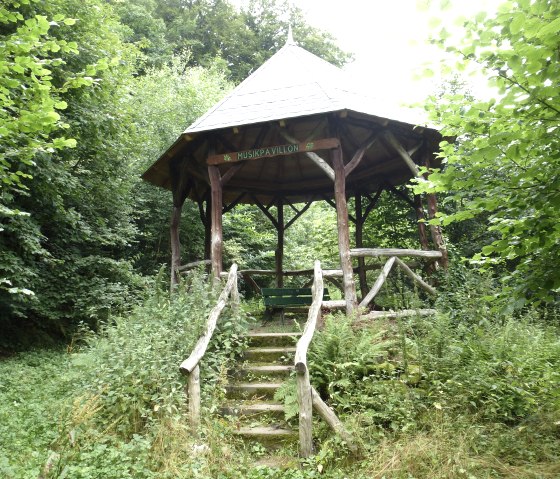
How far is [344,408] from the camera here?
469 centimetres

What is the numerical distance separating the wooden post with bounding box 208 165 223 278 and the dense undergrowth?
4.61ft

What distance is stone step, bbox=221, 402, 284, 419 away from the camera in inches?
199

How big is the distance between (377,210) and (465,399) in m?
8.43

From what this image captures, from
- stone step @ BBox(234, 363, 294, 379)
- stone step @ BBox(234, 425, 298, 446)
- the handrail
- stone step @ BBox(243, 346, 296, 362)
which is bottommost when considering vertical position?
stone step @ BBox(234, 425, 298, 446)

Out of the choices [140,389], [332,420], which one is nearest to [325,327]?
[332,420]

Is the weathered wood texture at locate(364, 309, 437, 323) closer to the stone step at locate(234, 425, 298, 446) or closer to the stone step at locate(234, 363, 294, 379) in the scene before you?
the stone step at locate(234, 363, 294, 379)

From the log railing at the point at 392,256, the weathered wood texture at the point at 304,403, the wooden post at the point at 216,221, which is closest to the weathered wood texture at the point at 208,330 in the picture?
the wooden post at the point at 216,221

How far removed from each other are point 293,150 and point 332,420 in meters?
4.49

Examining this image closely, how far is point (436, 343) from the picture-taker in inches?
201

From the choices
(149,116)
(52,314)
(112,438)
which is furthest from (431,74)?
(149,116)

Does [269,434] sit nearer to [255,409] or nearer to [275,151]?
[255,409]

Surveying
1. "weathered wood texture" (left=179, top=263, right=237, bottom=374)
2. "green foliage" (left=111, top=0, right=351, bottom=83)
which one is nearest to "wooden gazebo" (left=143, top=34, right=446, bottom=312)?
"weathered wood texture" (left=179, top=263, right=237, bottom=374)

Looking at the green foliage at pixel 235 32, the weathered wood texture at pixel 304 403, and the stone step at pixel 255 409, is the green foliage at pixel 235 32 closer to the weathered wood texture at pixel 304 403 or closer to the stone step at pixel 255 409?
the stone step at pixel 255 409

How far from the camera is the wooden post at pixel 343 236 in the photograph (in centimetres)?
649
